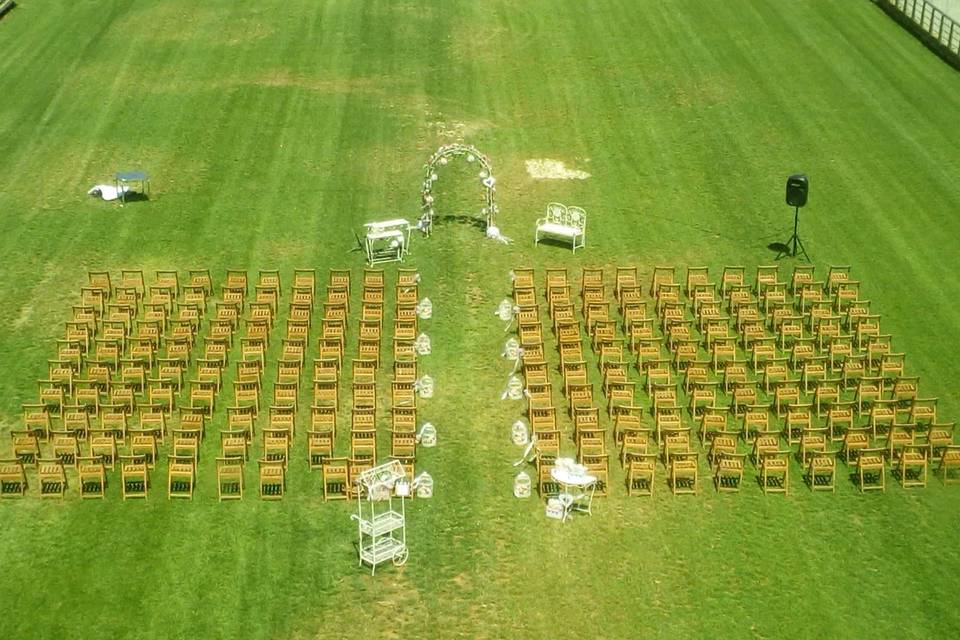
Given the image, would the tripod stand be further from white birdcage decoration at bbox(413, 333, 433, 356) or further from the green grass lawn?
white birdcage decoration at bbox(413, 333, 433, 356)

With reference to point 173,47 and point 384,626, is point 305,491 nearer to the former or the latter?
point 384,626

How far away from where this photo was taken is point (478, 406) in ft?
109

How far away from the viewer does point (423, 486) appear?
96.8 ft

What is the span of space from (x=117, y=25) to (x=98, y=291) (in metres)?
26.9

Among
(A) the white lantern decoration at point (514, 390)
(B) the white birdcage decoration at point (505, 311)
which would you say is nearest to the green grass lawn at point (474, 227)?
(A) the white lantern decoration at point (514, 390)

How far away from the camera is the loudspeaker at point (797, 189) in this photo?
41.0 meters

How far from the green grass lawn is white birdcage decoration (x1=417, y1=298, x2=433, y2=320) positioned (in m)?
0.42

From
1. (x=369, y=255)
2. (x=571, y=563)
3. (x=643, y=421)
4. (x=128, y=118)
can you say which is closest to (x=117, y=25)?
(x=128, y=118)

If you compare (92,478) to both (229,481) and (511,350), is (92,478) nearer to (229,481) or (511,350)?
(229,481)

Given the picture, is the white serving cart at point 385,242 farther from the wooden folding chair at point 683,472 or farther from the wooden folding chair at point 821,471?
the wooden folding chair at point 821,471

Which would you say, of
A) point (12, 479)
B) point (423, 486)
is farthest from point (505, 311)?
point (12, 479)

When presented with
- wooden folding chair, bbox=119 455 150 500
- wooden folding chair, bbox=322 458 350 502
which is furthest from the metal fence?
wooden folding chair, bbox=119 455 150 500

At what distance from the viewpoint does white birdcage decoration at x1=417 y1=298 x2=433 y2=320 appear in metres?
37.3

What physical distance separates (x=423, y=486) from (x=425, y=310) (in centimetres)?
899
